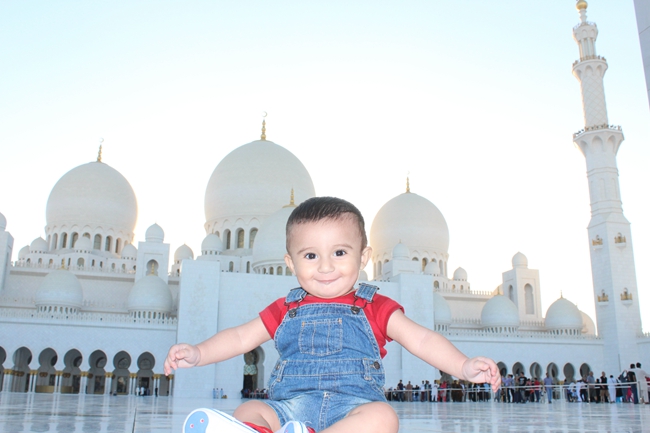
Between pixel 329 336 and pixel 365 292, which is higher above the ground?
pixel 365 292

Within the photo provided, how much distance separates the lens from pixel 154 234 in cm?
2400

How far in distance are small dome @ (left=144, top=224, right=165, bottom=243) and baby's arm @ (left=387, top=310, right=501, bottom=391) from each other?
23125mm

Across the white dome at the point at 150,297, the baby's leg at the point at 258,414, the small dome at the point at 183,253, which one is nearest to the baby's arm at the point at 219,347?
the baby's leg at the point at 258,414

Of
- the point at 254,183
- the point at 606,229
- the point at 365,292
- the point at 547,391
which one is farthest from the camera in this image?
the point at 254,183

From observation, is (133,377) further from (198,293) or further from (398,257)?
(398,257)

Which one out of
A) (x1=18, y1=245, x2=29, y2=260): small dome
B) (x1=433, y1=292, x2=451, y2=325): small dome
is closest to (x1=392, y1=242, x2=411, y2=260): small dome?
(x1=433, y1=292, x2=451, y2=325): small dome

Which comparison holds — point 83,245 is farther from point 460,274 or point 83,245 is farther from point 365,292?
point 365,292

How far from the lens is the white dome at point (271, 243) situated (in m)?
22.3


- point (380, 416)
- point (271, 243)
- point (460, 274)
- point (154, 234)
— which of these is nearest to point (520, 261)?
point (460, 274)

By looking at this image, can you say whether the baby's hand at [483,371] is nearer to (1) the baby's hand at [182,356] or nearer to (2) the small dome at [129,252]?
(1) the baby's hand at [182,356]

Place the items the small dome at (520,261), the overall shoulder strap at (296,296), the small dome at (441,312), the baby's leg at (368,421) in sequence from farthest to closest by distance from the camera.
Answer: the small dome at (520,261), the small dome at (441,312), the overall shoulder strap at (296,296), the baby's leg at (368,421)

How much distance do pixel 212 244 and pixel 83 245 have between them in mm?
5317

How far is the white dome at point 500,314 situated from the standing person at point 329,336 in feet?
77.1

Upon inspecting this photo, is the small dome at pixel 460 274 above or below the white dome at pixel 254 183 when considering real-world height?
below
